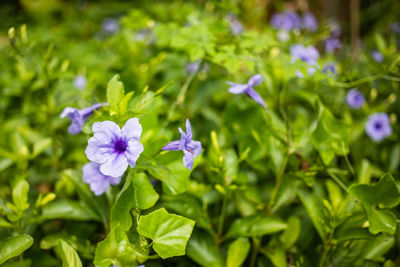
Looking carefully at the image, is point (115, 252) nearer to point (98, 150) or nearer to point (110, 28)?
point (98, 150)

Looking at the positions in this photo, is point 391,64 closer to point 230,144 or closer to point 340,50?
point 230,144

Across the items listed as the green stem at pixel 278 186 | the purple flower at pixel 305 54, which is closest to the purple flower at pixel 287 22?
the purple flower at pixel 305 54

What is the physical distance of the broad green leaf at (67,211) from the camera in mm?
1141

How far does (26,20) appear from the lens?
415 cm

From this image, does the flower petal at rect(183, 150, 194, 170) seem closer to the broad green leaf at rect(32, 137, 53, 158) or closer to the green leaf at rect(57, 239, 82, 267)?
the green leaf at rect(57, 239, 82, 267)

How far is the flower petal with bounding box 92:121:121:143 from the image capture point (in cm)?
78

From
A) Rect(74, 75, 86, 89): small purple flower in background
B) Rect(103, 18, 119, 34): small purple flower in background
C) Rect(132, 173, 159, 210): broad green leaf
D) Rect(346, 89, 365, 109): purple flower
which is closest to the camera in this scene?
Rect(132, 173, 159, 210): broad green leaf

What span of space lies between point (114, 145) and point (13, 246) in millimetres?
434

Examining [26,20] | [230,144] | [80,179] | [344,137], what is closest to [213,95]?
[230,144]

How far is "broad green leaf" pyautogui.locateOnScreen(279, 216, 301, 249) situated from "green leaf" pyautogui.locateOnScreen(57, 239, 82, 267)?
2.42ft

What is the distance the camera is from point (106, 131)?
794mm

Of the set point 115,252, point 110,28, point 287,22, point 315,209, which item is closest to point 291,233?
point 315,209

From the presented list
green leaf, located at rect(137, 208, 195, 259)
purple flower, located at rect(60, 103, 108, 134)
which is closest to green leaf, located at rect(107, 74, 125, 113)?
purple flower, located at rect(60, 103, 108, 134)

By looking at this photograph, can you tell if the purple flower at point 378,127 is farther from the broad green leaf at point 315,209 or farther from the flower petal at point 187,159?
the flower petal at point 187,159
